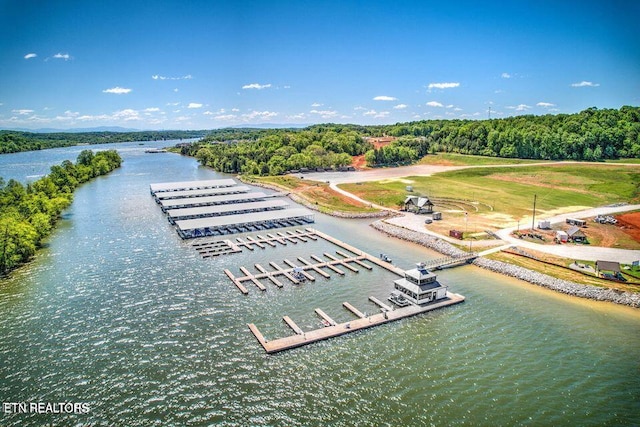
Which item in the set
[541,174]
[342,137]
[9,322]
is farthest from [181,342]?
[342,137]

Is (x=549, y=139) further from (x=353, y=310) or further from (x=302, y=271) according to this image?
(x=353, y=310)

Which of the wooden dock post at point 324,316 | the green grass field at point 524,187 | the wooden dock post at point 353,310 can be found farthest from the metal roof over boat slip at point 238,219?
the wooden dock post at point 353,310

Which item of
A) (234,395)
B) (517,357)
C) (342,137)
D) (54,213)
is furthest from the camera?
(342,137)

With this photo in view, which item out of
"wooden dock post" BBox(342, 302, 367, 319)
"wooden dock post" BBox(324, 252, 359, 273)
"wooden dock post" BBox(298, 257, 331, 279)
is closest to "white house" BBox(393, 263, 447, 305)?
"wooden dock post" BBox(342, 302, 367, 319)

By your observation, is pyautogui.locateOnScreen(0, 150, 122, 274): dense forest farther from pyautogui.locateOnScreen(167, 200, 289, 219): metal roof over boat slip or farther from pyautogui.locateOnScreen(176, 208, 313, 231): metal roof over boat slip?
pyautogui.locateOnScreen(167, 200, 289, 219): metal roof over boat slip

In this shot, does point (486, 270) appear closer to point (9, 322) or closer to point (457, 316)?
point (457, 316)

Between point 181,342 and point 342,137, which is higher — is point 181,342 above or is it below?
below
